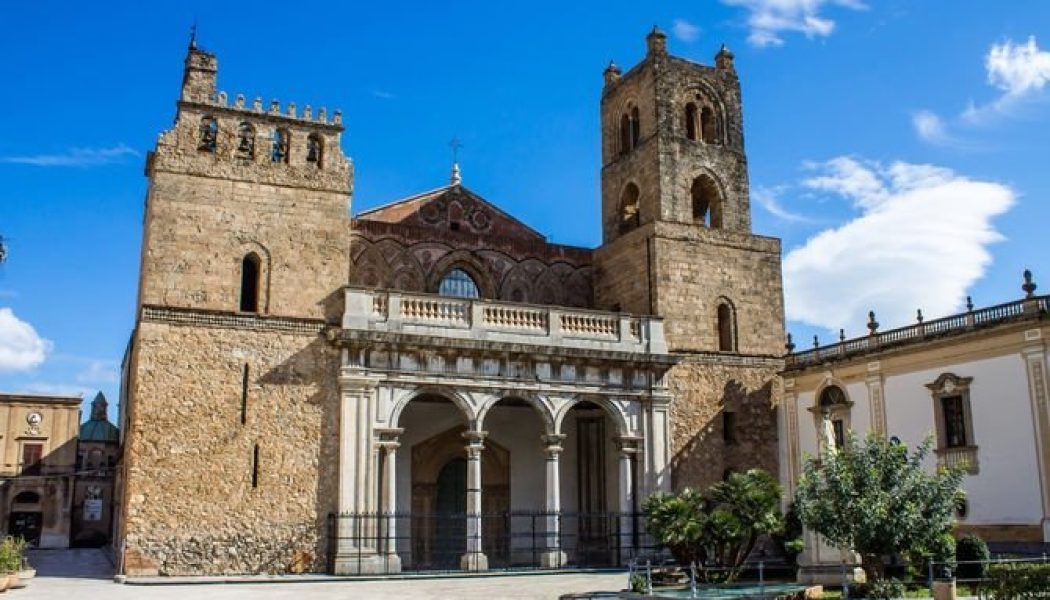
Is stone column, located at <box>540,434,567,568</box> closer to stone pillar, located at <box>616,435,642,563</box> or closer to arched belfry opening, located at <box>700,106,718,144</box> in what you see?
stone pillar, located at <box>616,435,642,563</box>

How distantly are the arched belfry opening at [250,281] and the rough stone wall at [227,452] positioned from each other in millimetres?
1126

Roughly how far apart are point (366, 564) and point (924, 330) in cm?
1568

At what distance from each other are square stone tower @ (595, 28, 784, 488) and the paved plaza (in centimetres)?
664

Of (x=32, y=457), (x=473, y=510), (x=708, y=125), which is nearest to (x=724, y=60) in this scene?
(x=708, y=125)

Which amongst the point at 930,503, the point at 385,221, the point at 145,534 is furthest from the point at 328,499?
the point at 930,503

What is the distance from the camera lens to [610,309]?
31031mm

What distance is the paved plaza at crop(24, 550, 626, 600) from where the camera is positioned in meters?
18.5

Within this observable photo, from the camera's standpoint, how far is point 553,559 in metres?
25.5

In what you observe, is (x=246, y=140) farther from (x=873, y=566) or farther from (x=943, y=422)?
(x=943, y=422)

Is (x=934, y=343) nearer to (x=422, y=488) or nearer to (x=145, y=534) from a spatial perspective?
(x=422, y=488)

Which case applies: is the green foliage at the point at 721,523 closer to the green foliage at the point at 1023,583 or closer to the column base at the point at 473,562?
the column base at the point at 473,562

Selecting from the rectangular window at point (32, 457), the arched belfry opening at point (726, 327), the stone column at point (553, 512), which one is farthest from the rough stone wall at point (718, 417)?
the rectangular window at point (32, 457)

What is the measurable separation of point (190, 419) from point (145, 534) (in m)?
2.64

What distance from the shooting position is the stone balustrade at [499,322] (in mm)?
25156
